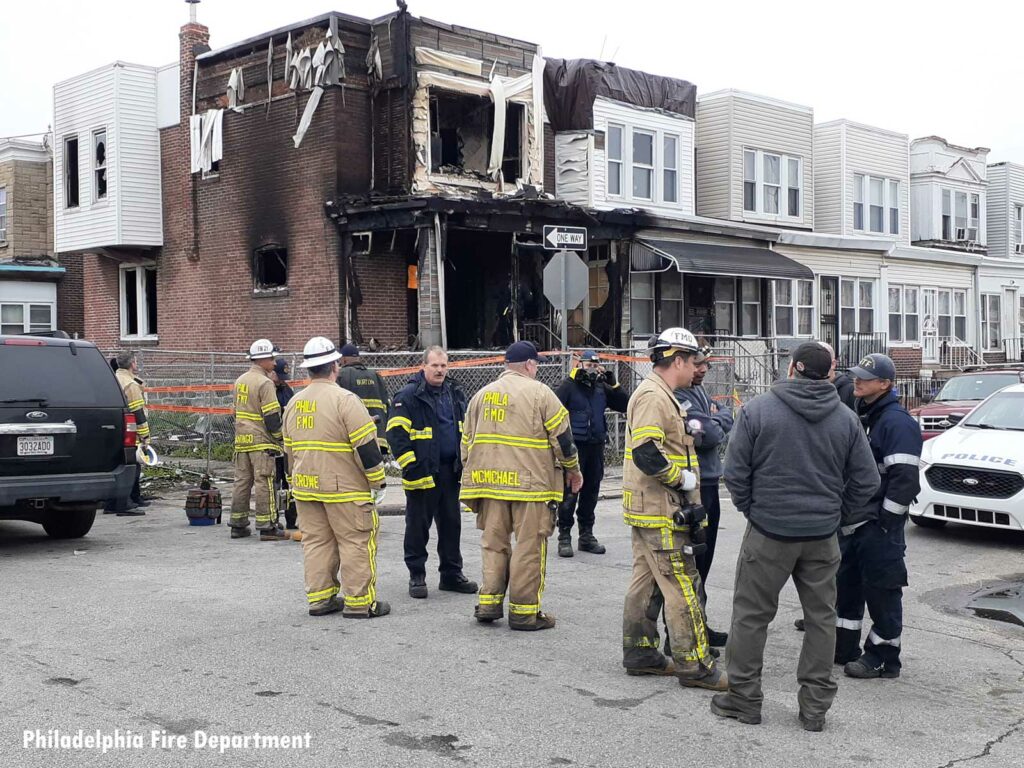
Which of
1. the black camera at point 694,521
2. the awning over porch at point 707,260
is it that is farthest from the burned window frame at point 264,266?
the black camera at point 694,521

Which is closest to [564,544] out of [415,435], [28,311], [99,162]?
[415,435]

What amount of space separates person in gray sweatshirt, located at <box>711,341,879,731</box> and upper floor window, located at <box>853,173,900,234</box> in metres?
28.0

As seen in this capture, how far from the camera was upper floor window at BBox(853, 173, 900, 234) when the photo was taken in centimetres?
3183

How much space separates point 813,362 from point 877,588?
1673mm

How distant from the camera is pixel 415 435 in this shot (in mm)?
8023

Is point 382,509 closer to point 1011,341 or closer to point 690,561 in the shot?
point 690,561

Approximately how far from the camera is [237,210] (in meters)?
22.5

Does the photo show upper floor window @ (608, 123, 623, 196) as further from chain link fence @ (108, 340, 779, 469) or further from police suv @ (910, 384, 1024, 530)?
police suv @ (910, 384, 1024, 530)

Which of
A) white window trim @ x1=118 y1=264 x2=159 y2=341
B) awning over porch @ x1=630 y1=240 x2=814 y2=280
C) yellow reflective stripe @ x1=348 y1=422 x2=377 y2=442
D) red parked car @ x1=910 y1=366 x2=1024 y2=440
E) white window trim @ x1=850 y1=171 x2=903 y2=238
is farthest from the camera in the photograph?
white window trim @ x1=850 y1=171 x2=903 y2=238

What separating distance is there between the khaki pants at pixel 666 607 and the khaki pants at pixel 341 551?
6.94 feet

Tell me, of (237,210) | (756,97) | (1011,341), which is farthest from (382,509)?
(1011,341)

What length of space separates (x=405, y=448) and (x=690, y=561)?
8.99 ft

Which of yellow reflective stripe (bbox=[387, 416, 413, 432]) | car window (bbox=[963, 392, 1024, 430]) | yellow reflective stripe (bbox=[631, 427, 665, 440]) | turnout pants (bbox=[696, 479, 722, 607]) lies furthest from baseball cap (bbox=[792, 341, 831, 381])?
car window (bbox=[963, 392, 1024, 430])

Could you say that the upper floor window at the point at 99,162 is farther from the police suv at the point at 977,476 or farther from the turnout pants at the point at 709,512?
the turnout pants at the point at 709,512
